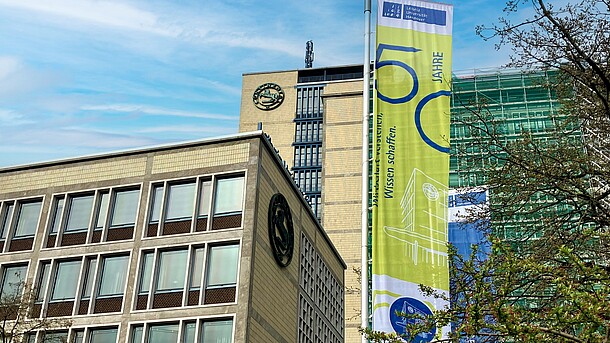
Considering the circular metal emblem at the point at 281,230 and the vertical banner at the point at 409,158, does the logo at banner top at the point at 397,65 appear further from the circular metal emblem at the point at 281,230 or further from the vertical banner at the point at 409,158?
the circular metal emblem at the point at 281,230

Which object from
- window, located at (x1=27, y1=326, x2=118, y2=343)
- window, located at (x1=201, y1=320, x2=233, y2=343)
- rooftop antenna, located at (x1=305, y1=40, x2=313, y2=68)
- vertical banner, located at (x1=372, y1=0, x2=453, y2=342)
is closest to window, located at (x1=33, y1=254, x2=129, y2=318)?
window, located at (x1=27, y1=326, x2=118, y2=343)

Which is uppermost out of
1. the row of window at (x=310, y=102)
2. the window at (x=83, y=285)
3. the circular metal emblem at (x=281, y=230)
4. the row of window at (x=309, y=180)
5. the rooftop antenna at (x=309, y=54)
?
the rooftop antenna at (x=309, y=54)

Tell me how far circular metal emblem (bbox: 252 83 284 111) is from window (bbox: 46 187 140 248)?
55.0m

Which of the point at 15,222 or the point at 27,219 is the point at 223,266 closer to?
the point at 27,219

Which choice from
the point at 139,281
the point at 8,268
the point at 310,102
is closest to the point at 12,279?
the point at 8,268

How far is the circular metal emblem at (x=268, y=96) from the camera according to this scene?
3526 inches

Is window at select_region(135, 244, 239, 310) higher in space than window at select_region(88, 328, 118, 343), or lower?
higher

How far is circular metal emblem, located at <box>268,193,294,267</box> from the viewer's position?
111ft

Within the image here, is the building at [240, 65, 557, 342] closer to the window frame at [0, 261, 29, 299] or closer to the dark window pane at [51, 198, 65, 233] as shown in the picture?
the dark window pane at [51, 198, 65, 233]

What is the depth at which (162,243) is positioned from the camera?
32.6 metres

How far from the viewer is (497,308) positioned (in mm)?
10859

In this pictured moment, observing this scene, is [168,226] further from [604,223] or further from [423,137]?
[604,223]

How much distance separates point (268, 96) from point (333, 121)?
38.0ft

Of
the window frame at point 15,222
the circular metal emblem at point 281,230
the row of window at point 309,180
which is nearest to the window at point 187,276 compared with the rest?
the circular metal emblem at point 281,230
